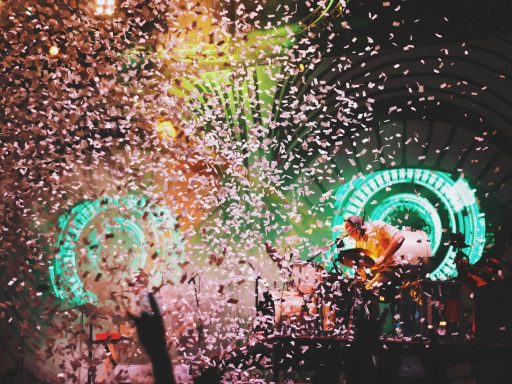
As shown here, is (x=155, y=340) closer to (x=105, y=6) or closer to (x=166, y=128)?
(x=105, y=6)

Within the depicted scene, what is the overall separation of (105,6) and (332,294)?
410 centimetres

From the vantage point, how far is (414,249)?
628cm

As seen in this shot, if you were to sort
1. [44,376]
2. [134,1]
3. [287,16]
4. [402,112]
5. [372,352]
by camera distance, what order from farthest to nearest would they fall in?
[44,376]
[402,112]
[287,16]
[134,1]
[372,352]

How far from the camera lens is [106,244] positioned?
30.4 ft

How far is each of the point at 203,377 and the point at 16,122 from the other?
4.92 m

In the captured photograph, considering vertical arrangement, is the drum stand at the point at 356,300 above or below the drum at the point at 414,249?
below

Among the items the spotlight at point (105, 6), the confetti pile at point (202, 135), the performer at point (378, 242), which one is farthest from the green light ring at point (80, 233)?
the performer at point (378, 242)

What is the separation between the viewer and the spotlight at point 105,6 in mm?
6521

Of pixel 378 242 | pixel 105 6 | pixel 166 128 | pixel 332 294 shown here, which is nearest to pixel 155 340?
pixel 332 294

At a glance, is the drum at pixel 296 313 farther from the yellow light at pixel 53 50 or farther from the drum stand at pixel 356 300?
the yellow light at pixel 53 50

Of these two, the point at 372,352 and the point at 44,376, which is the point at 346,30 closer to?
the point at 372,352

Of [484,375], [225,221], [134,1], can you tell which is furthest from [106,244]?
[484,375]

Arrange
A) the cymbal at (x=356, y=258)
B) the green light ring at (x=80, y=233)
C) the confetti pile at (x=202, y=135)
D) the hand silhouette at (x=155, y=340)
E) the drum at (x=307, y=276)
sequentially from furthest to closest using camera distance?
the green light ring at (x=80, y=233) < the confetti pile at (x=202, y=135) < the drum at (x=307, y=276) < the cymbal at (x=356, y=258) < the hand silhouette at (x=155, y=340)

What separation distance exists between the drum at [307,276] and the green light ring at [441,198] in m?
1.47
